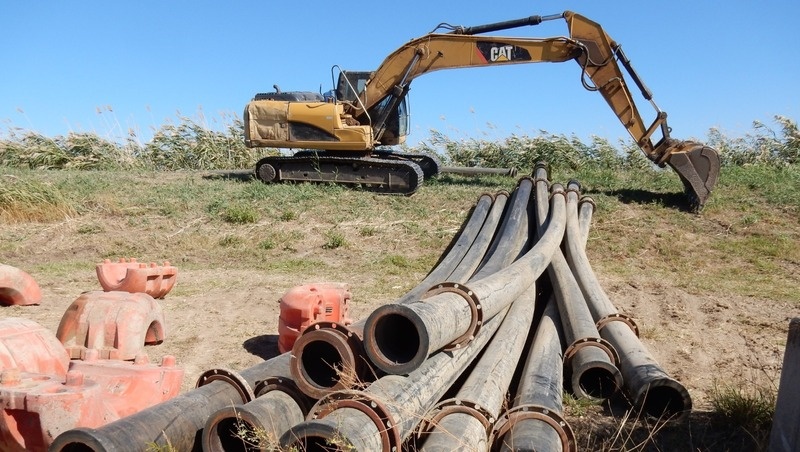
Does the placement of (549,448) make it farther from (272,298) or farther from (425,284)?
(272,298)

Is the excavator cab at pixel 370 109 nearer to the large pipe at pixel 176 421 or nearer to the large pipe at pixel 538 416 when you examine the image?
the large pipe at pixel 538 416

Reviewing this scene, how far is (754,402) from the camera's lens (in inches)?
171

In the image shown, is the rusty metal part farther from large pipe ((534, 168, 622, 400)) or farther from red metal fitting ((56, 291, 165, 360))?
red metal fitting ((56, 291, 165, 360))

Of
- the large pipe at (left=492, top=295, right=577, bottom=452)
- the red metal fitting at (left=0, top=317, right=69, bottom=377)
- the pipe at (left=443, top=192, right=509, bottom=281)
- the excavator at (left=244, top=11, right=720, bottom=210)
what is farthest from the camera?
the excavator at (left=244, top=11, right=720, bottom=210)

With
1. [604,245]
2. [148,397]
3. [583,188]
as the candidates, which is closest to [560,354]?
[148,397]

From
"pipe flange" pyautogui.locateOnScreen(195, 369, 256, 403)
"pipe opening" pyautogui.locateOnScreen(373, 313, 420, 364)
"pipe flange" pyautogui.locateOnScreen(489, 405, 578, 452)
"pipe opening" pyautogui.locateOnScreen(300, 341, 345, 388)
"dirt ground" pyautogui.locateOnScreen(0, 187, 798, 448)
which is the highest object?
"pipe opening" pyautogui.locateOnScreen(373, 313, 420, 364)

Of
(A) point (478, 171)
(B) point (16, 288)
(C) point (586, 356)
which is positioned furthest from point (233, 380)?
(A) point (478, 171)

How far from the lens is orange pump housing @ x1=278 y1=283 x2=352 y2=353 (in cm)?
554

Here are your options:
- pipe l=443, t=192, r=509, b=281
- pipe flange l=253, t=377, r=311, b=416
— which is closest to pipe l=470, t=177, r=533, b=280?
pipe l=443, t=192, r=509, b=281

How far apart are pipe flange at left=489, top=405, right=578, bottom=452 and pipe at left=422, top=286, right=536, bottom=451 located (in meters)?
0.05

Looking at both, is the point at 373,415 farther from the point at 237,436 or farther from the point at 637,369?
the point at 637,369

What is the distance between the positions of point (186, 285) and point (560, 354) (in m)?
4.99

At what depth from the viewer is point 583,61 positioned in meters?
12.8

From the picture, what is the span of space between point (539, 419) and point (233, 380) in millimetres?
1513
